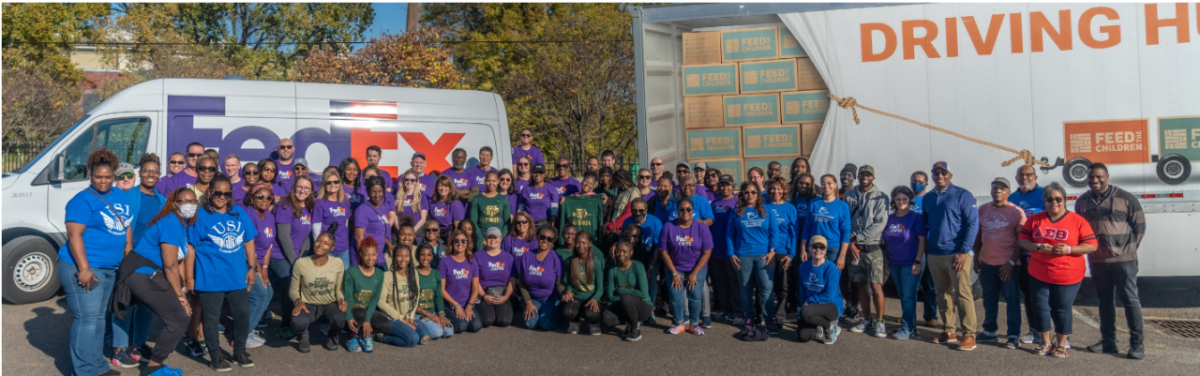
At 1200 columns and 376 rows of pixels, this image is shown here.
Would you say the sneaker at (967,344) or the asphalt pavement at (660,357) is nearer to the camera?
the asphalt pavement at (660,357)

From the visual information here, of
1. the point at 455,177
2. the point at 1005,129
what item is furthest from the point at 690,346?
the point at 1005,129

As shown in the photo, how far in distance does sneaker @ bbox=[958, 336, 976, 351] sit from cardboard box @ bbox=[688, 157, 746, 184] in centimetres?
284

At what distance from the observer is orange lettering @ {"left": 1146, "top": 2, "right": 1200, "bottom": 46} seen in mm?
7062

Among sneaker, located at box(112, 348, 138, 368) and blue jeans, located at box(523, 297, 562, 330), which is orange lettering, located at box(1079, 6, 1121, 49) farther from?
sneaker, located at box(112, 348, 138, 368)

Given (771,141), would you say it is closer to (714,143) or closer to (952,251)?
(714,143)

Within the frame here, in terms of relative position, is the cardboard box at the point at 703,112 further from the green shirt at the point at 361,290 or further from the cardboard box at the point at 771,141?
the green shirt at the point at 361,290

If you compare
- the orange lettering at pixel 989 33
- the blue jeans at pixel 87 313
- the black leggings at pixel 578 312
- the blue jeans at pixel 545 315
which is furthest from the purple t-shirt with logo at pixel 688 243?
the blue jeans at pixel 87 313

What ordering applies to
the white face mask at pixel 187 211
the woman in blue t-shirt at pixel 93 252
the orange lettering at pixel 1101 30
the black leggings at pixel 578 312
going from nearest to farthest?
the woman in blue t-shirt at pixel 93 252 → the white face mask at pixel 187 211 → the black leggings at pixel 578 312 → the orange lettering at pixel 1101 30

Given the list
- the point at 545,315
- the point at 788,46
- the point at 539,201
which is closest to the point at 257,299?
the point at 545,315

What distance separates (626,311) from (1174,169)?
219 inches

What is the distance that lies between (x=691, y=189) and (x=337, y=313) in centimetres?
345

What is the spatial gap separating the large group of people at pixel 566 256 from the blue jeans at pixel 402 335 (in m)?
0.03

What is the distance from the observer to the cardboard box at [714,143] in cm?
812

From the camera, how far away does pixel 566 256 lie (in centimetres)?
709
